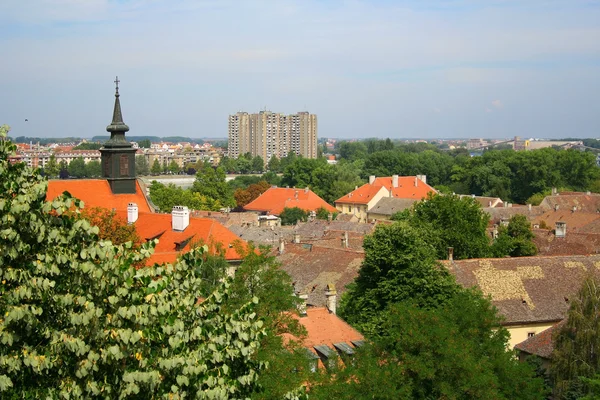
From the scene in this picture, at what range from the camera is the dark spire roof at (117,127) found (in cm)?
5450

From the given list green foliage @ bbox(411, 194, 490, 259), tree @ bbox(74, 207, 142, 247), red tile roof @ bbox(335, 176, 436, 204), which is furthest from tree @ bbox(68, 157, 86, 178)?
tree @ bbox(74, 207, 142, 247)

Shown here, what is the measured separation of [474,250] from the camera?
1892 inches

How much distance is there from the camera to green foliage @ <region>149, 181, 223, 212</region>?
79.5 m

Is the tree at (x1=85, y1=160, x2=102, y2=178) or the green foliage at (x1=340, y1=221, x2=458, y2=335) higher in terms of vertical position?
the green foliage at (x1=340, y1=221, x2=458, y2=335)

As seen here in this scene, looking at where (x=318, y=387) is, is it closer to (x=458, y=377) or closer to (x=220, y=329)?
(x=458, y=377)

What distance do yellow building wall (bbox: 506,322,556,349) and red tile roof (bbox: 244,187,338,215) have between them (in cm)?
5892

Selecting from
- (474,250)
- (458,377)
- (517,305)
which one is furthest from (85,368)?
(474,250)

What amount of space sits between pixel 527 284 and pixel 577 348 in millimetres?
10040

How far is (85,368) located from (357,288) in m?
25.8

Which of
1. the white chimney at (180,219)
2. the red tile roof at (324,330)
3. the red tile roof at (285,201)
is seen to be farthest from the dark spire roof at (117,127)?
the red tile roof at (285,201)

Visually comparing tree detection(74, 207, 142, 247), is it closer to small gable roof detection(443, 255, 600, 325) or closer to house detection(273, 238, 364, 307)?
house detection(273, 238, 364, 307)

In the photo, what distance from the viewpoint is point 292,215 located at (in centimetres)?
8900

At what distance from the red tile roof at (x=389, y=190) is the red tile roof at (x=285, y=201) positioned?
167 inches

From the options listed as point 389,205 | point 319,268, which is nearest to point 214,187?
point 389,205
